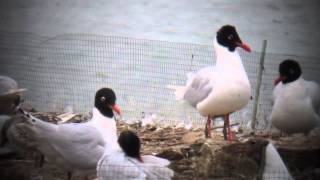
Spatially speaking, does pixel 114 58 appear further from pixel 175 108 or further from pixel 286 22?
pixel 286 22

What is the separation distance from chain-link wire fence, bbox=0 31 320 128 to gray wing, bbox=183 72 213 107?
22 cm

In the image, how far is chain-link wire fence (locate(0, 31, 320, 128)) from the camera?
14.1 feet

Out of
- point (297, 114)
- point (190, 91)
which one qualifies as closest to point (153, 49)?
point (190, 91)

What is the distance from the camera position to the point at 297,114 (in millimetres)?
3889

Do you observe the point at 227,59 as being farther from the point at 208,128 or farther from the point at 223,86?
the point at 208,128

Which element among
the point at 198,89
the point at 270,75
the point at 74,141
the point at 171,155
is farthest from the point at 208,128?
the point at 74,141

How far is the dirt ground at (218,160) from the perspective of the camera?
3471mm

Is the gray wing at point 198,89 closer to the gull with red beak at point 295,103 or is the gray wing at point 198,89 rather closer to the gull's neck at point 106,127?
the gull with red beak at point 295,103

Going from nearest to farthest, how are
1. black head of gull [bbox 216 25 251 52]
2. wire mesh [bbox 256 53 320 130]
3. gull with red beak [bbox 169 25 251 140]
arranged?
gull with red beak [bbox 169 25 251 140], black head of gull [bbox 216 25 251 52], wire mesh [bbox 256 53 320 130]

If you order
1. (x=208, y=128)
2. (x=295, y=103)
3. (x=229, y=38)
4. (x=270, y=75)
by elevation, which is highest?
(x=229, y=38)

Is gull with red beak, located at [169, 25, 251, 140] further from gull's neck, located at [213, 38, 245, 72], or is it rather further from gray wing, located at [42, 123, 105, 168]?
gray wing, located at [42, 123, 105, 168]

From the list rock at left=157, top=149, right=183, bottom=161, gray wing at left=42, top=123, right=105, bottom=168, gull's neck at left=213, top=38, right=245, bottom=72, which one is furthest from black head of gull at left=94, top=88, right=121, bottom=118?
gull's neck at left=213, top=38, right=245, bottom=72

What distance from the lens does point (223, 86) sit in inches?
149

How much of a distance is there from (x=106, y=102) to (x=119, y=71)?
83 cm
